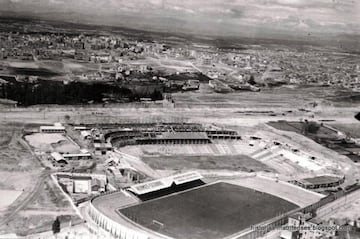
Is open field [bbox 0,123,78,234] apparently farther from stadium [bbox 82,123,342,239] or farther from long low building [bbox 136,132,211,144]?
long low building [bbox 136,132,211,144]

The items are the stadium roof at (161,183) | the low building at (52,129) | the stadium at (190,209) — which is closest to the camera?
the stadium at (190,209)

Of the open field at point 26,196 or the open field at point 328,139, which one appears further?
the open field at point 328,139

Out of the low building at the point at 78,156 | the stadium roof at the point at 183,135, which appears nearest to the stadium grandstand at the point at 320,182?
the stadium roof at the point at 183,135

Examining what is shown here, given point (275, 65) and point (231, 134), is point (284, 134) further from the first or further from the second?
point (275, 65)

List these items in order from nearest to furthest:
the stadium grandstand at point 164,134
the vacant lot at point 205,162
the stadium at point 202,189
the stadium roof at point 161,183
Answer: the stadium at point 202,189, the stadium roof at point 161,183, the vacant lot at point 205,162, the stadium grandstand at point 164,134

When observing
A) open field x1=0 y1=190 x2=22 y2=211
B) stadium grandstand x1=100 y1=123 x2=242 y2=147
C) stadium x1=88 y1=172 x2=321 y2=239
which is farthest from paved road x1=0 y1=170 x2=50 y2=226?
stadium grandstand x1=100 y1=123 x2=242 y2=147

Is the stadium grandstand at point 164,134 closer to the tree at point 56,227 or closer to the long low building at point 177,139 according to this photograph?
the long low building at point 177,139

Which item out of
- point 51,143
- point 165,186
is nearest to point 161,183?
point 165,186
